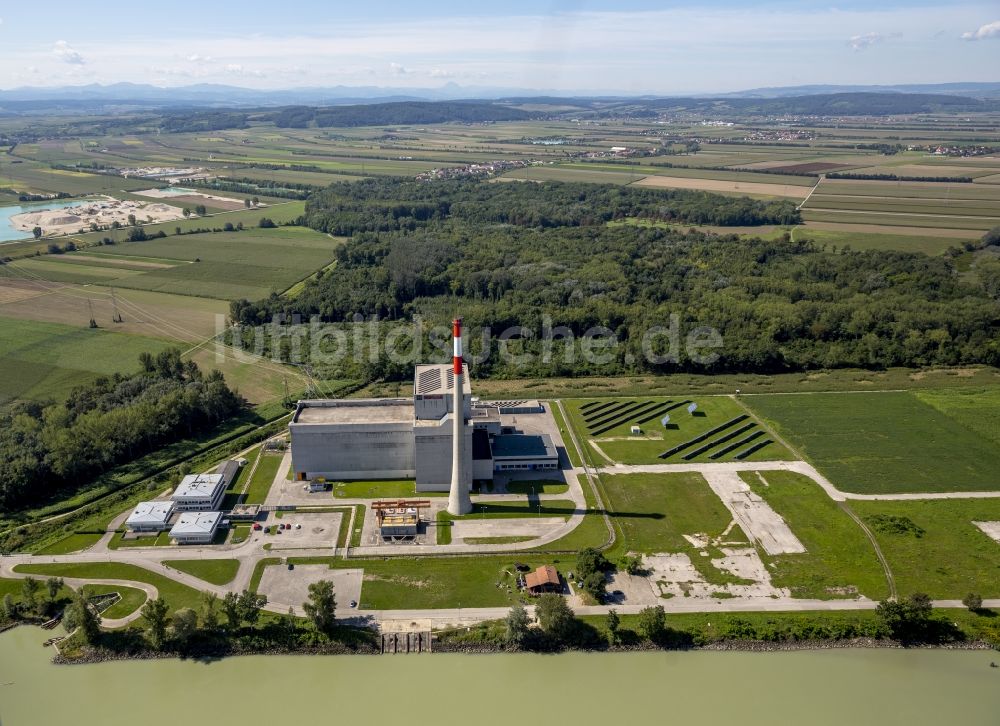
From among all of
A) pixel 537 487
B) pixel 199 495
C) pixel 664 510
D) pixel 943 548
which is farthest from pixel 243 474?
pixel 943 548

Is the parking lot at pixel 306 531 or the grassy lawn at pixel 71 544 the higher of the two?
the parking lot at pixel 306 531

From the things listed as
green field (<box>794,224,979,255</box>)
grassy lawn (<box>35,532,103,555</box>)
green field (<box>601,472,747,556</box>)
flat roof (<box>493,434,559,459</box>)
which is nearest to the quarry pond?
grassy lawn (<box>35,532,103,555</box>)

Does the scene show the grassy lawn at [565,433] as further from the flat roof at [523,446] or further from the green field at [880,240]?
the green field at [880,240]

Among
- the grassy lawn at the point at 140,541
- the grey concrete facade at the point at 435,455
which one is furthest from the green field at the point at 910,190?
the grassy lawn at the point at 140,541

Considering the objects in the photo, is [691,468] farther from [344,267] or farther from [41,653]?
[344,267]

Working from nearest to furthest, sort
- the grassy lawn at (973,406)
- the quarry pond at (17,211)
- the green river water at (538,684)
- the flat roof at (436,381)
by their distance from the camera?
the green river water at (538,684) → the flat roof at (436,381) → the grassy lawn at (973,406) → the quarry pond at (17,211)

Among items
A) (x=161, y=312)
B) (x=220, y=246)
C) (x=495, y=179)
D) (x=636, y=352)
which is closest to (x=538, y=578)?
(x=636, y=352)

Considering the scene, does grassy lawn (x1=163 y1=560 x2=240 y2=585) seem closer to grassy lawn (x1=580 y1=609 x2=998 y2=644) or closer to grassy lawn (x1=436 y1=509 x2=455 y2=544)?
grassy lawn (x1=436 y1=509 x2=455 y2=544)
